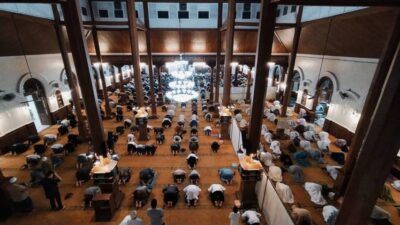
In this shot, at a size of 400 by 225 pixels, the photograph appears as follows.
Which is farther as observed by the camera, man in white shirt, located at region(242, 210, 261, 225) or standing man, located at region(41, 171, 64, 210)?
standing man, located at region(41, 171, 64, 210)

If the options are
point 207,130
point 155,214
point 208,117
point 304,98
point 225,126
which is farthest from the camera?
point 304,98

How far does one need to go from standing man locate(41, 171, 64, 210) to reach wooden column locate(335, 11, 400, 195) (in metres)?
8.84

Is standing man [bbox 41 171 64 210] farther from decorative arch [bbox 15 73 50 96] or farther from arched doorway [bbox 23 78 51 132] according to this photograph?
arched doorway [bbox 23 78 51 132]

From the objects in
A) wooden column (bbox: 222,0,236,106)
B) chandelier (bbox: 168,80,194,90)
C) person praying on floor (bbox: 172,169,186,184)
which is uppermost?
wooden column (bbox: 222,0,236,106)

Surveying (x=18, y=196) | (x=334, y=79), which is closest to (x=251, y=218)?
(x=18, y=196)

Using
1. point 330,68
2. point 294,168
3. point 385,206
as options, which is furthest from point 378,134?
point 330,68

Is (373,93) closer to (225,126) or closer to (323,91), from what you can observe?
(225,126)

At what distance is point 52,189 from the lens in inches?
230

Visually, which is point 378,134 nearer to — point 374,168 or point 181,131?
point 374,168

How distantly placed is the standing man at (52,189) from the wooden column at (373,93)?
8.84 meters

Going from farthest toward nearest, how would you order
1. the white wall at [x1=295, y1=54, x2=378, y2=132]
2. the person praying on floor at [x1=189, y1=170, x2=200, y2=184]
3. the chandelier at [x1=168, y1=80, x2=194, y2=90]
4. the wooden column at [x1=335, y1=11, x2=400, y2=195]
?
the chandelier at [x1=168, y1=80, x2=194, y2=90] < the white wall at [x1=295, y1=54, x2=378, y2=132] < the person praying on floor at [x1=189, y1=170, x2=200, y2=184] < the wooden column at [x1=335, y1=11, x2=400, y2=195]

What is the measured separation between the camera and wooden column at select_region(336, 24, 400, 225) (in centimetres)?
207

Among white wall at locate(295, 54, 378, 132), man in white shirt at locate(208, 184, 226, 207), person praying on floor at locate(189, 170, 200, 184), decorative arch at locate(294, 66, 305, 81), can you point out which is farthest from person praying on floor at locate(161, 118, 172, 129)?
decorative arch at locate(294, 66, 305, 81)

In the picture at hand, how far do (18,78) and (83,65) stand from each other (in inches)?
310
